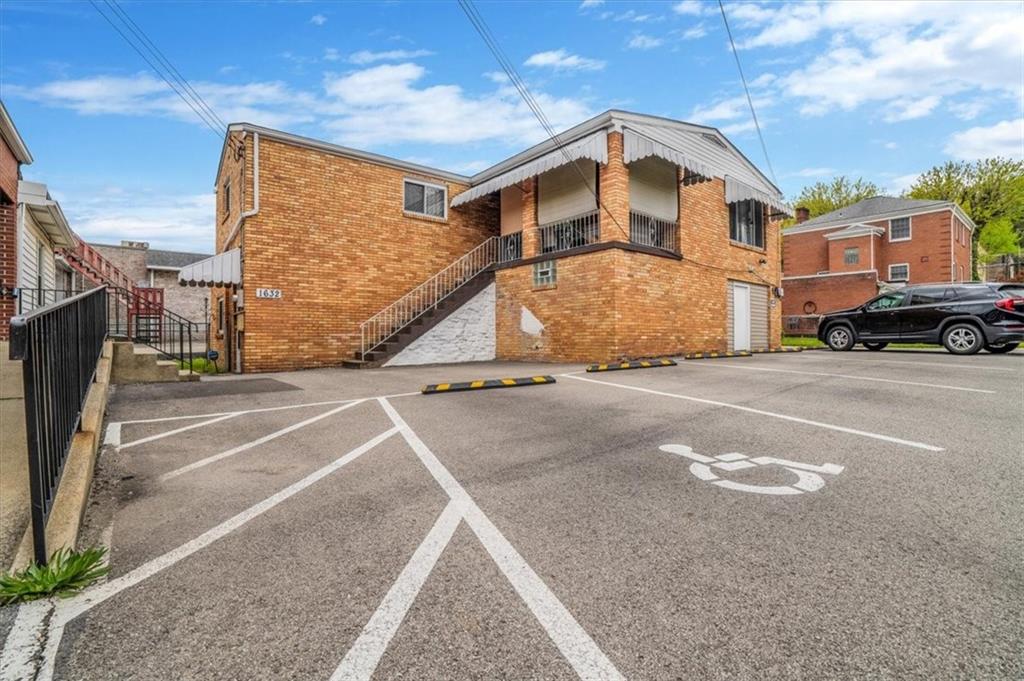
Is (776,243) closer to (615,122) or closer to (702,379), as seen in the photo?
(615,122)

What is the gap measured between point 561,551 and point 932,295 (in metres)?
14.1

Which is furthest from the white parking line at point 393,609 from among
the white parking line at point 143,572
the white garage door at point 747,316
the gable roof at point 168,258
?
the gable roof at point 168,258

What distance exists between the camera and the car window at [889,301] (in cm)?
1257

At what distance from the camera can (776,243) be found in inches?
723

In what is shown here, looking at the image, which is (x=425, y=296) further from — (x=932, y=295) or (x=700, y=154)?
(x=932, y=295)

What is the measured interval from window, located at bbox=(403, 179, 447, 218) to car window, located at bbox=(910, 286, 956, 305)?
13.0 meters

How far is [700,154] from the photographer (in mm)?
14797

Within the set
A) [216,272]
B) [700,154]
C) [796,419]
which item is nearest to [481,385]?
[796,419]

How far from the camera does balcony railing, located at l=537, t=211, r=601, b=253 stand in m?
13.6

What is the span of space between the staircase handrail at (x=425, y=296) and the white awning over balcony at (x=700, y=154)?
5.69 meters

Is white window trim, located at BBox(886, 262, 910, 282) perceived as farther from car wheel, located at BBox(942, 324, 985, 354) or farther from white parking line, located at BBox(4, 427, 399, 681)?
white parking line, located at BBox(4, 427, 399, 681)

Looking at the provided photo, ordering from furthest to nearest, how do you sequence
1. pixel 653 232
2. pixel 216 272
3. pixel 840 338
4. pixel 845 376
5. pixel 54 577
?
pixel 840 338 < pixel 653 232 < pixel 216 272 < pixel 845 376 < pixel 54 577

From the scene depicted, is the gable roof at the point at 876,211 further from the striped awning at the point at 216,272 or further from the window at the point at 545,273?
the striped awning at the point at 216,272

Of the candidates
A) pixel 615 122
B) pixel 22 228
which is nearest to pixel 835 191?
pixel 615 122
